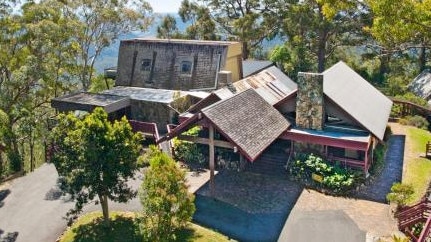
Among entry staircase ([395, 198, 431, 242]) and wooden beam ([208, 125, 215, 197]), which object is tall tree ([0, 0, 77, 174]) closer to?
wooden beam ([208, 125, 215, 197])

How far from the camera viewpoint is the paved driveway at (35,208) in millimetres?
24125

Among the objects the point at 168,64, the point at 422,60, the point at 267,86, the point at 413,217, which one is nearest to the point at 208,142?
the point at 413,217

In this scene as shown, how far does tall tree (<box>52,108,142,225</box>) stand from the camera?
2148cm

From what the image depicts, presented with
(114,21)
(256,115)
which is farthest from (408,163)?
(114,21)

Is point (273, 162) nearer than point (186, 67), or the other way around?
point (273, 162)

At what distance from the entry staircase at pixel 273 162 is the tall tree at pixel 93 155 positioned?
37.4 feet

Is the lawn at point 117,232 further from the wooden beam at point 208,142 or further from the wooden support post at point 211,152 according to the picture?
the wooden beam at point 208,142

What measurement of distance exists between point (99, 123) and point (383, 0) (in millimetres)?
18068

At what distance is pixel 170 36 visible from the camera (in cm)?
6600

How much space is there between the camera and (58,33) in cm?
3694

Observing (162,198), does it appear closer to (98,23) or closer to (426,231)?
(426,231)

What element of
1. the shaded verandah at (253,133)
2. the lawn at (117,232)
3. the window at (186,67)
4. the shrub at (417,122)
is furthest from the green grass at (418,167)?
the window at (186,67)

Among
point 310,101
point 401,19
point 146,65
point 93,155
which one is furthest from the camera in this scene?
point 146,65

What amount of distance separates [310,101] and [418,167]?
982 centimetres
